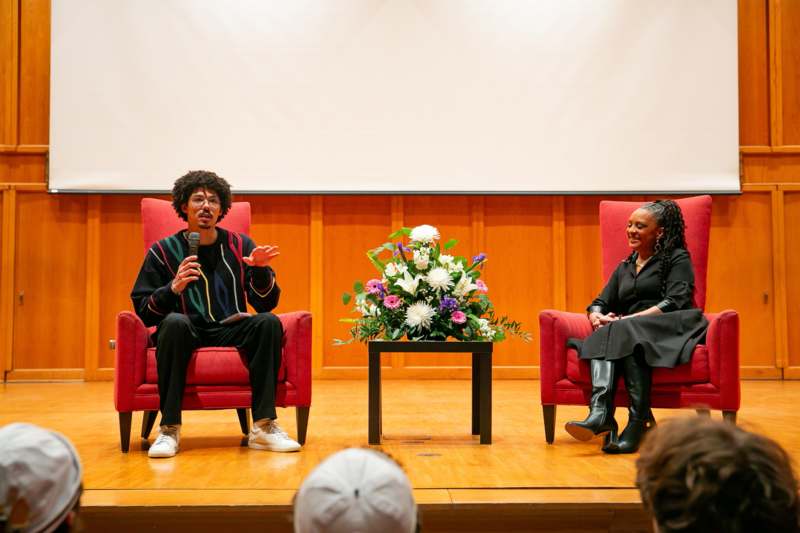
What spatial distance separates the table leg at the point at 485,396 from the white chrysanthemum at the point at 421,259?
0.41m

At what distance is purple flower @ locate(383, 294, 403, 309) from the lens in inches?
131

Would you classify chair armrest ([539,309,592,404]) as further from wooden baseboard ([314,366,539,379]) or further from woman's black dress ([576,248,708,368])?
wooden baseboard ([314,366,539,379])

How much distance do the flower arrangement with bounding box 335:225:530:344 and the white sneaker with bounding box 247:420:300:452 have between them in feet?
1.39

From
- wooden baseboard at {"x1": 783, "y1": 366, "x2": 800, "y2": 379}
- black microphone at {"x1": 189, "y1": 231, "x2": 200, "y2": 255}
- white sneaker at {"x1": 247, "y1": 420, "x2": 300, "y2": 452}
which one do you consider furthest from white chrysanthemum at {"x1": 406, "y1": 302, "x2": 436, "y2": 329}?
wooden baseboard at {"x1": 783, "y1": 366, "x2": 800, "y2": 379}

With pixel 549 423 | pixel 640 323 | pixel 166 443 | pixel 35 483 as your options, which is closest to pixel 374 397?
pixel 549 423

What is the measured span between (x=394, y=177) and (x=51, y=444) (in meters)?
4.86

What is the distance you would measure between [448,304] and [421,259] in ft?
0.70

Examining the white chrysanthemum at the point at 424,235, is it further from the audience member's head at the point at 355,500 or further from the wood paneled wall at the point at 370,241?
the audience member's head at the point at 355,500

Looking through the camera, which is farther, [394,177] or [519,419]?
[394,177]

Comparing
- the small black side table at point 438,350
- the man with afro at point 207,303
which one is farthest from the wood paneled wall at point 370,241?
the small black side table at point 438,350

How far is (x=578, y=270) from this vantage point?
591 centimetres

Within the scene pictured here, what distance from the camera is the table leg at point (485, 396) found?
327cm

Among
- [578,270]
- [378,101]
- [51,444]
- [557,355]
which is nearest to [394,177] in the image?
[378,101]

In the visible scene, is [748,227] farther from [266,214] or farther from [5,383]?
[5,383]
